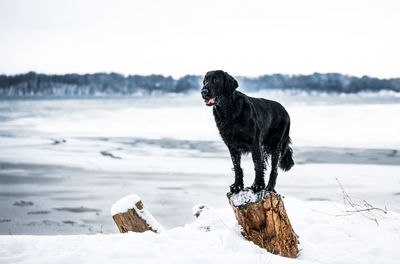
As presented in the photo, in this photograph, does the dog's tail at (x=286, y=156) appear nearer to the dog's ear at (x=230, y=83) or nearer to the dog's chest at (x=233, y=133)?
the dog's chest at (x=233, y=133)

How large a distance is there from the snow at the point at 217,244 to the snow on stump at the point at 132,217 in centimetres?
62

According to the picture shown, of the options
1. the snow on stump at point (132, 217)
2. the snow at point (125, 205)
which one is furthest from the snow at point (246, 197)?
the snow at point (125, 205)

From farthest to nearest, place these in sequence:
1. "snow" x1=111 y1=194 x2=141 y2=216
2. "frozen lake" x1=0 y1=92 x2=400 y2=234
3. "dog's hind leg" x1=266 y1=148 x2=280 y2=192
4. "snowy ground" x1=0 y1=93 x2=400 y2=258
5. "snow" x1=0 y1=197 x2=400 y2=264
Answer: "frozen lake" x1=0 y1=92 x2=400 y2=234
"dog's hind leg" x1=266 y1=148 x2=280 y2=192
"snow" x1=111 y1=194 x2=141 y2=216
"snowy ground" x1=0 y1=93 x2=400 y2=258
"snow" x1=0 y1=197 x2=400 y2=264

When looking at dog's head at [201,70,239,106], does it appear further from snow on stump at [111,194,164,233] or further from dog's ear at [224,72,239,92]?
snow on stump at [111,194,164,233]

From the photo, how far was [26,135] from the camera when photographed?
30.2 metres

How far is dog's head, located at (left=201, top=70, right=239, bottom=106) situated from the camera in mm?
5590

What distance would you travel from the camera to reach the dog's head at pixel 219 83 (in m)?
5.59

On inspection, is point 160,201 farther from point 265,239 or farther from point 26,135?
point 26,135

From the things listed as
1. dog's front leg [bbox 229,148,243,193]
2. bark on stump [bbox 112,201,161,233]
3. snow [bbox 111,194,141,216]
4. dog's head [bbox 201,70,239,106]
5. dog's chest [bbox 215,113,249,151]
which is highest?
dog's head [bbox 201,70,239,106]

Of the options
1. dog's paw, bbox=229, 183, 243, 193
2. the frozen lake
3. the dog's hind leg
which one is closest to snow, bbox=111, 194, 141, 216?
dog's paw, bbox=229, 183, 243, 193

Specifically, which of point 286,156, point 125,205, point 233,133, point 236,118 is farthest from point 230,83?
point 125,205

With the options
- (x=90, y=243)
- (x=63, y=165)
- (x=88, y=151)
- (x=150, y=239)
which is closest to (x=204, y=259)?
(x=150, y=239)

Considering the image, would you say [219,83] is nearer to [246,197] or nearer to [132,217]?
[246,197]

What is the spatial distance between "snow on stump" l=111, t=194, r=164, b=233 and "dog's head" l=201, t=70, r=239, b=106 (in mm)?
2255
